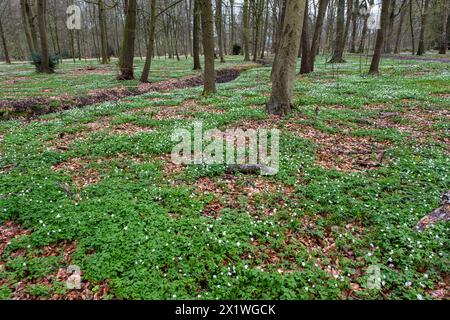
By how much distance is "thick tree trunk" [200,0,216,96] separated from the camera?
14.7 metres

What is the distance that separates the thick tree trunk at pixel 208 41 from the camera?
14746 millimetres

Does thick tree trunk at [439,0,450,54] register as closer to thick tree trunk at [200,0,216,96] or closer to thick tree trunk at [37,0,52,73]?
thick tree trunk at [200,0,216,96]

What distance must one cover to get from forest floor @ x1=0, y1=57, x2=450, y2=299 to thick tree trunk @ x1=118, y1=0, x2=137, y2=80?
43.6 feet

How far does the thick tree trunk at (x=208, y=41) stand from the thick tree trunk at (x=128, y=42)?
852 cm

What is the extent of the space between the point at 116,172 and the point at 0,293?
12.0 ft

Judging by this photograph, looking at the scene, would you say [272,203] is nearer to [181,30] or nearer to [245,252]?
[245,252]

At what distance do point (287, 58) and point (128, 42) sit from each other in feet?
50.8

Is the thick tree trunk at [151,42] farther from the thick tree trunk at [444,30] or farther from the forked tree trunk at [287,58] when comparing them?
the thick tree trunk at [444,30]

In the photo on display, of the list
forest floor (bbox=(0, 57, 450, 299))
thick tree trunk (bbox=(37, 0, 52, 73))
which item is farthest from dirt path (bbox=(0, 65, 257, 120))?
thick tree trunk (bbox=(37, 0, 52, 73))

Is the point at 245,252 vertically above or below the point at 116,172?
below

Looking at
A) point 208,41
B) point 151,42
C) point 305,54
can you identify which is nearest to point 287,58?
point 208,41

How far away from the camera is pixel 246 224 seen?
543cm

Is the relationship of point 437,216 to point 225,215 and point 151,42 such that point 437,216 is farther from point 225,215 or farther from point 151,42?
point 151,42
